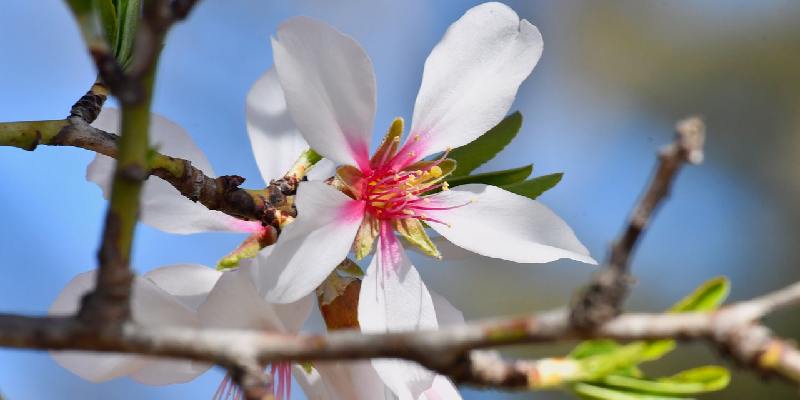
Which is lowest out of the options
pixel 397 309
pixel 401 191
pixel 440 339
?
pixel 440 339

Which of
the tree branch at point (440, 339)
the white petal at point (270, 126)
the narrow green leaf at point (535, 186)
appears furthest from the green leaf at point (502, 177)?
the tree branch at point (440, 339)

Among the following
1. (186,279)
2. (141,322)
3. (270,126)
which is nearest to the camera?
(141,322)

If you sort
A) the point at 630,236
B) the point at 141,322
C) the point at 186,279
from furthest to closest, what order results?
the point at 186,279, the point at 141,322, the point at 630,236

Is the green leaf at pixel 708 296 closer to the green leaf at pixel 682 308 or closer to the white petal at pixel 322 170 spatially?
the green leaf at pixel 682 308

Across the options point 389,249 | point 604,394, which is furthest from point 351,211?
point 604,394

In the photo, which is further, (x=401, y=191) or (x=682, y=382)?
(x=401, y=191)

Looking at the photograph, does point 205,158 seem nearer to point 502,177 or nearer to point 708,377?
point 502,177

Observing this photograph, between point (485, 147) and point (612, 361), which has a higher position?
point (485, 147)
